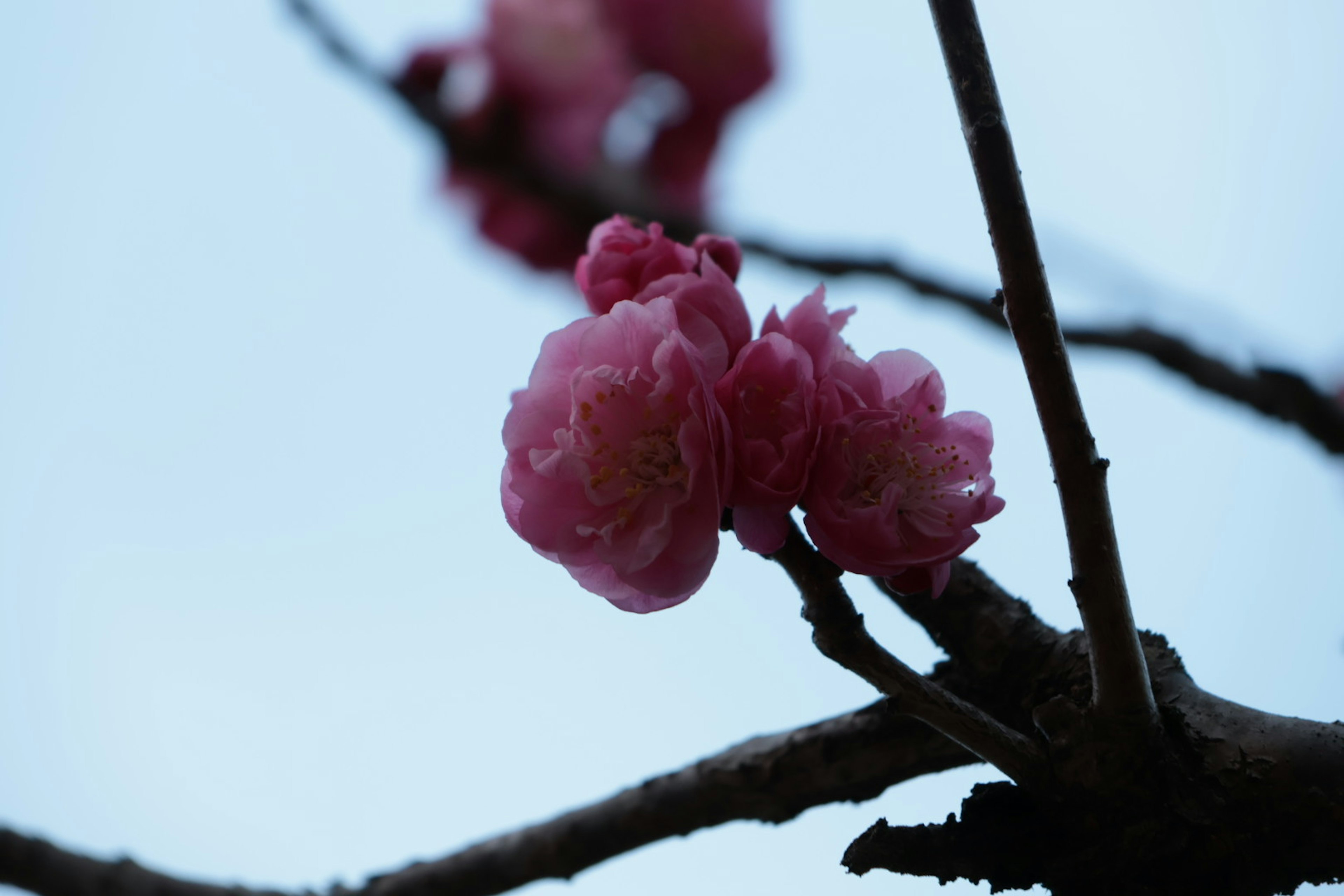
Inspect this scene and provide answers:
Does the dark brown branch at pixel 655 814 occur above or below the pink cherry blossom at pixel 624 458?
below

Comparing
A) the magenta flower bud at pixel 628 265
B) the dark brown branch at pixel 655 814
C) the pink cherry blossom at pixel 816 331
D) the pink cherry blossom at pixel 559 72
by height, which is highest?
the pink cherry blossom at pixel 559 72

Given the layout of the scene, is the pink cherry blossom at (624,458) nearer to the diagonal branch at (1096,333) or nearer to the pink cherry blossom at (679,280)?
the pink cherry blossom at (679,280)

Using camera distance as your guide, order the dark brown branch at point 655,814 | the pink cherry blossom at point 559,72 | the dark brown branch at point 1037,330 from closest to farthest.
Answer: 1. the dark brown branch at point 1037,330
2. the dark brown branch at point 655,814
3. the pink cherry blossom at point 559,72

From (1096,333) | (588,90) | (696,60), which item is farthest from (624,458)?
(696,60)

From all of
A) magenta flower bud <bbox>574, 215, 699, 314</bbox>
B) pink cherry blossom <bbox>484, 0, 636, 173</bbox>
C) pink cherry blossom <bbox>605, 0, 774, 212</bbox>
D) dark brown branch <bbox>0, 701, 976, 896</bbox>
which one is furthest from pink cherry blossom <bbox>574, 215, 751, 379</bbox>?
pink cherry blossom <bbox>605, 0, 774, 212</bbox>

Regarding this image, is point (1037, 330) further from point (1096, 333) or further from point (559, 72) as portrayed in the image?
point (559, 72)

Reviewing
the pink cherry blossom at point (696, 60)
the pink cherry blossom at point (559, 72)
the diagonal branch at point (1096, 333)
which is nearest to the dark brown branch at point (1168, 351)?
the diagonal branch at point (1096, 333)

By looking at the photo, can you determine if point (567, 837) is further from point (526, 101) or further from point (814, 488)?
point (526, 101)
